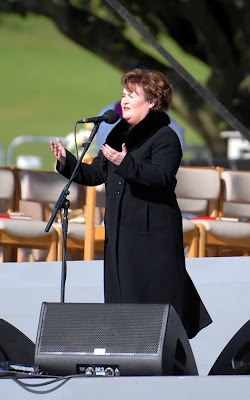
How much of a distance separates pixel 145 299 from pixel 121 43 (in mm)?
11077

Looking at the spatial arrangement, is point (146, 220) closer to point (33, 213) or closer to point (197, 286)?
point (197, 286)

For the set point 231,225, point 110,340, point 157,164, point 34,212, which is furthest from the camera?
point 34,212

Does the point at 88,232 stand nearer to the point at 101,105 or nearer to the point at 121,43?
the point at 121,43

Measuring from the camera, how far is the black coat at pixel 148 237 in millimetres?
4051

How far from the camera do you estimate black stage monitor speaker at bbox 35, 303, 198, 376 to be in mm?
3635

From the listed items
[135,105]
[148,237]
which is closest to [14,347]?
[148,237]

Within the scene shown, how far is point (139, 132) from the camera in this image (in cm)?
411

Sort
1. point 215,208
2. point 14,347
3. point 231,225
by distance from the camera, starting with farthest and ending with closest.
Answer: point 215,208, point 231,225, point 14,347

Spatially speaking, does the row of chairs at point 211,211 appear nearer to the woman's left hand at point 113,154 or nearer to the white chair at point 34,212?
the white chair at point 34,212

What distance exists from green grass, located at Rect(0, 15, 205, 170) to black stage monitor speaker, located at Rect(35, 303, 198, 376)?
25765 mm

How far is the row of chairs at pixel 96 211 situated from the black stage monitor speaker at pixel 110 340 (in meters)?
2.86

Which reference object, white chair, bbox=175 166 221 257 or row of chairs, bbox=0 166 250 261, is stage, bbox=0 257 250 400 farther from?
white chair, bbox=175 166 221 257

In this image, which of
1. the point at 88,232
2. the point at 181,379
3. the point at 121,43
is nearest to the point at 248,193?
the point at 88,232

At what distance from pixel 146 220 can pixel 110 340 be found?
540mm
